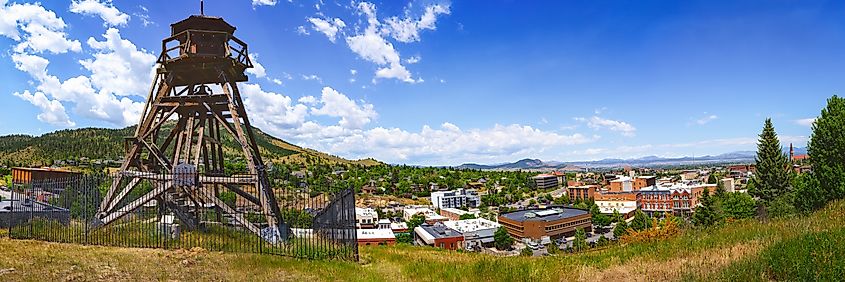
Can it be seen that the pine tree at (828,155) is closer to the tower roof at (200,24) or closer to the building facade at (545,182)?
the tower roof at (200,24)

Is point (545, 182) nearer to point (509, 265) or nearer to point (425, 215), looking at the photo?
point (425, 215)

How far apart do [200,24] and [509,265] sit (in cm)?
1169

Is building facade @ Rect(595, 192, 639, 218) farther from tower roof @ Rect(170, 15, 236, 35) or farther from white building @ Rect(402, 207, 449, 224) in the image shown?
tower roof @ Rect(170, 15, 236, 35)

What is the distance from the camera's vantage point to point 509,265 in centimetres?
1070

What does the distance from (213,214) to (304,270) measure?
7.16m

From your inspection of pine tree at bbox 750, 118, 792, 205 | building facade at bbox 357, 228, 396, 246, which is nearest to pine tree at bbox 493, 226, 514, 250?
building facade at bbox 357, 228, 396, 246

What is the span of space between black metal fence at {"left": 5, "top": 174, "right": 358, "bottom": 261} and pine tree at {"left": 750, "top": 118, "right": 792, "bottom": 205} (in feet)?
174

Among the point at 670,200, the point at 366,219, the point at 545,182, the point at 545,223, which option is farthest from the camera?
the point at 545,182

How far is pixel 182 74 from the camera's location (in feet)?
53.3

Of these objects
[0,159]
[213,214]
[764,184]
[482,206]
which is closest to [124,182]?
[213,214]

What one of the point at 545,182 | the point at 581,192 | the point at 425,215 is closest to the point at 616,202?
the point at 581,192

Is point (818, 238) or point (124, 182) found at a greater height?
point (124, 182)

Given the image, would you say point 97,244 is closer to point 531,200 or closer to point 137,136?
point 137,136

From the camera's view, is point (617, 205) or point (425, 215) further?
point (617, 205)
